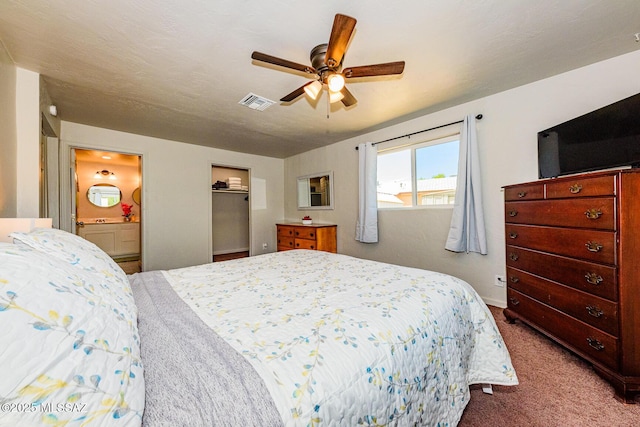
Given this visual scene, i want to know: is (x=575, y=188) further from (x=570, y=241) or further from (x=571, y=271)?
(x=571, y=271)

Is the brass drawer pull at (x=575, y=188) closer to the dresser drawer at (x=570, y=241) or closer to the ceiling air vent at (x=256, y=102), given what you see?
the dresser drawer at (x=570, y=241)

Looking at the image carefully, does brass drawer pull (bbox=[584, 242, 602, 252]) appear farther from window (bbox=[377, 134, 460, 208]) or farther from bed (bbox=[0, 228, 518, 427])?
window (bbox=[377, 134, 460, 208])

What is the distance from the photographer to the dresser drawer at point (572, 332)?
1457 mm

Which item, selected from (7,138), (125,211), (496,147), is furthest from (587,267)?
(125,211)

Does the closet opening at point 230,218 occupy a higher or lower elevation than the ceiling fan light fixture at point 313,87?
lower

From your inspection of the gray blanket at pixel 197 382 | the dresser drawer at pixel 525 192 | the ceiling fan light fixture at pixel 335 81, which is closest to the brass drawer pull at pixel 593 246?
the dresser drawer at pixel 525 192

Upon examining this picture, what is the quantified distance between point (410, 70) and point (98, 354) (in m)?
2.56

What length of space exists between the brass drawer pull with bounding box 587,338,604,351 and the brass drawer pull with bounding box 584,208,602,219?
77cm

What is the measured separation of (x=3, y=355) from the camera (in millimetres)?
380

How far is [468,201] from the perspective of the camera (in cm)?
269

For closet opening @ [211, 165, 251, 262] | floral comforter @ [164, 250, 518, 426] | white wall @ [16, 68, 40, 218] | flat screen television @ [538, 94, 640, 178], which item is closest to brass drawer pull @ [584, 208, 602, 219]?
flat screen television @ [538, 94, 640, 178]

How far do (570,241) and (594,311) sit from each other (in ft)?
1.47

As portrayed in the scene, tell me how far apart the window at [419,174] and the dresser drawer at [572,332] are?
4.36ft

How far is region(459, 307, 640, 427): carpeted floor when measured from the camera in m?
1.26
